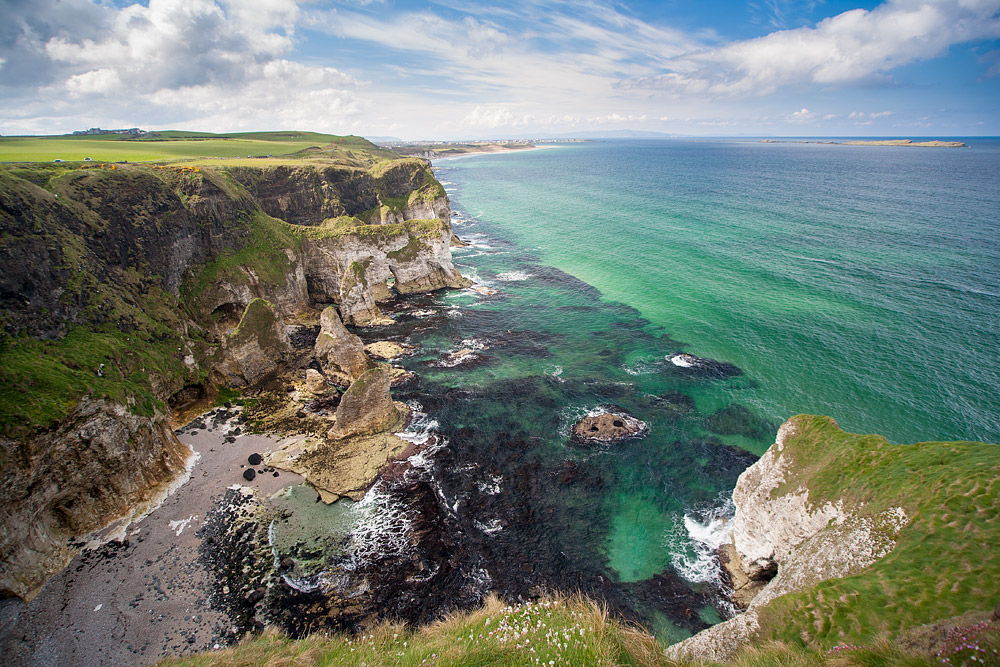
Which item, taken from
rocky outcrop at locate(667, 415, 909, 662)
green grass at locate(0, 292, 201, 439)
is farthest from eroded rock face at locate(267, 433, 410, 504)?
rocky outcrop at locate(667, 415, 909, 662)

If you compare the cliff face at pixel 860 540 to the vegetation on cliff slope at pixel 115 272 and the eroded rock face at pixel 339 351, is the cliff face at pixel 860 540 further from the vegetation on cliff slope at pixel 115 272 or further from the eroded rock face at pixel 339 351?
the vegetation on cliff slope at pixel 115 272

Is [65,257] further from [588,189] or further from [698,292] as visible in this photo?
[588,189]

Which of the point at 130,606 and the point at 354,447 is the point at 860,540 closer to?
the point at 354,447

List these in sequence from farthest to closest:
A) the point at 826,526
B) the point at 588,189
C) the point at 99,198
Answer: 1. the point at 588,189
2. the point at 99,198
3. the point at 826,526

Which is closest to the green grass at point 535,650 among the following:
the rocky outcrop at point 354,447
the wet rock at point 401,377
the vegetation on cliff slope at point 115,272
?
the rocky outcrop at point 354,447

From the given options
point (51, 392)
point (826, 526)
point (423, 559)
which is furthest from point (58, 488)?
point (826, 526)

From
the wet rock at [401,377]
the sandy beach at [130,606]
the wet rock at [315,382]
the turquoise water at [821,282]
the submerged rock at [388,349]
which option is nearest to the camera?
the sandy beach at [130,606]

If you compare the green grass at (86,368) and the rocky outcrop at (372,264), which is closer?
the green grass at (86,368)
